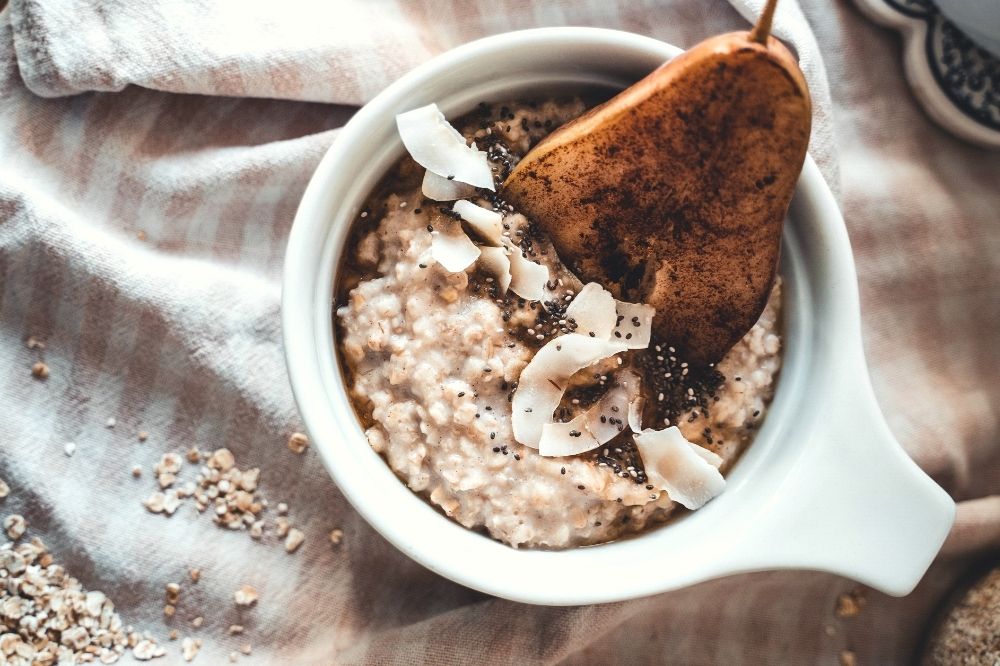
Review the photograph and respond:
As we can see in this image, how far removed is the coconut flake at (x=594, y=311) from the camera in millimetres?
1501

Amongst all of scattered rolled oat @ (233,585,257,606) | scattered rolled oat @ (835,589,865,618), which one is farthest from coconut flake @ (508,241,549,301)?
scattered rolled oat @ (835,589,865,618)

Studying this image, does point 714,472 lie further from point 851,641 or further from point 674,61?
point 851,641

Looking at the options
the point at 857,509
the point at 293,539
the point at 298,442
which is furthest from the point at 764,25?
the point at 293,539

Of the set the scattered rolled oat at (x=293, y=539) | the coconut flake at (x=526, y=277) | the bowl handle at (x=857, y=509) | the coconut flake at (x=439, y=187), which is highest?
the coconut flake at (x=439, y=187)

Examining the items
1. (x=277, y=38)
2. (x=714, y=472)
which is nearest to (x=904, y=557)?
(x=714, y=472)

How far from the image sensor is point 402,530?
1.50 metres

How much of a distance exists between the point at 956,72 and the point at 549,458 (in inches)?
50.6

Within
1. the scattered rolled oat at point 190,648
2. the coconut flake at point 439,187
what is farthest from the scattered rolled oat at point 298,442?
the coconut flake at point 439,187

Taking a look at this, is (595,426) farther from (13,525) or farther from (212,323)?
(13,525)

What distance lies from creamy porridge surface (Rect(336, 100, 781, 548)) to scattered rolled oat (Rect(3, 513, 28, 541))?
84 cm

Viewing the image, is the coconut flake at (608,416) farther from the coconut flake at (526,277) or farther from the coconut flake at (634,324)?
the coconut flake at (526,277)

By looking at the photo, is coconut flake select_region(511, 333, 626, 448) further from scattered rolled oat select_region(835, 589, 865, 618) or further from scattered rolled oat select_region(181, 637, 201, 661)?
scattered rolled oat select_region(835, 589, 865, 618)

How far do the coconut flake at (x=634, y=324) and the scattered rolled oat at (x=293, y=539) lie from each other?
2.80 feet

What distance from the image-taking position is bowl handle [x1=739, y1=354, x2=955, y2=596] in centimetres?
150
